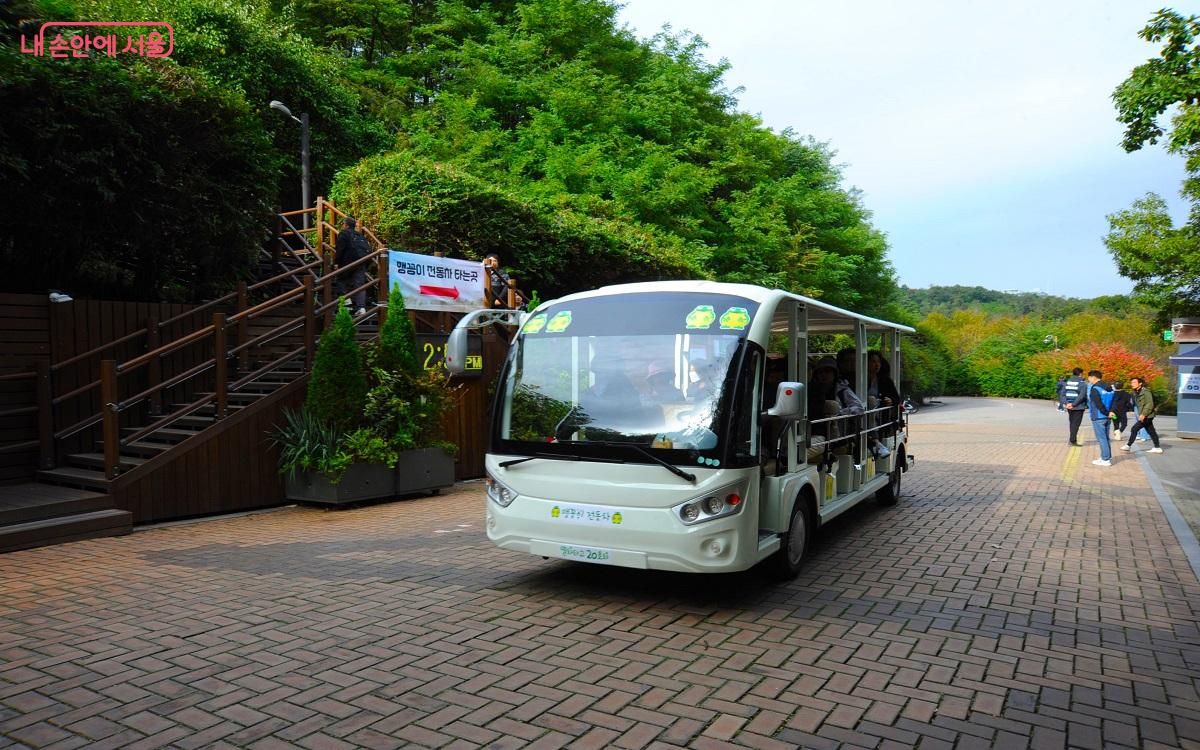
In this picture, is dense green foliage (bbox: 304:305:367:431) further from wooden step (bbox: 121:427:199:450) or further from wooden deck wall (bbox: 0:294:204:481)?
wooden deck wall (bbox: 0:294:204:481)

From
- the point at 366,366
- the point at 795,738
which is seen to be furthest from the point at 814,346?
the point at 795,738

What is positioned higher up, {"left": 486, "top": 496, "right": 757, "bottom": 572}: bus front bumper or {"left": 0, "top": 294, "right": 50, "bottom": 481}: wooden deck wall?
{"left": 0, "top": 294, "right": 50, "bottom": 481}: wooden deck wall

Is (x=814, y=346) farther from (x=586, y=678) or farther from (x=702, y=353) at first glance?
(x=586, y=678)

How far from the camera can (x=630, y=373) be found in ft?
19.6

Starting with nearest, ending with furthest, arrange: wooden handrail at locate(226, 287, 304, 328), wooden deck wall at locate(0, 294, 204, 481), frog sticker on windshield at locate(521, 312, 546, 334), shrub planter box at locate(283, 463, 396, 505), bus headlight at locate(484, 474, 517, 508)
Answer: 1. bus headlight at locate(484, 474, 517, 508)
2. frog sticker on windshield at locate(521, 312, 546, 334)
3. wooden deck wall at locate(0, 294, 204, 481)
4. shrub planter box at locate(283, 463, 396, 505)
5. wooden handrail at locate(226, 287, 304, 328)

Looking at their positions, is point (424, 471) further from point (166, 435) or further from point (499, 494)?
point (499, 494)

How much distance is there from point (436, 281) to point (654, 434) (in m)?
7.57

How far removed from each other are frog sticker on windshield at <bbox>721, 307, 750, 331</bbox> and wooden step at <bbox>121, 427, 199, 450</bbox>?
6.57m

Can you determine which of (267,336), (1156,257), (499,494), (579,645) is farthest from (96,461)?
(1156,257)

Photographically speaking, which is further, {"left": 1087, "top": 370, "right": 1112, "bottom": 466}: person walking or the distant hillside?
the distant hillside

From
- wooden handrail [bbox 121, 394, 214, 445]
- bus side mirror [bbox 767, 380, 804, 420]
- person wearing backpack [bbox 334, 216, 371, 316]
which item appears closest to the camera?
bus side mirror [bbox 767, 380, 804, 420]

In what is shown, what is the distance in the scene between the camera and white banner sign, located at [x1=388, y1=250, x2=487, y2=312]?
11766mm

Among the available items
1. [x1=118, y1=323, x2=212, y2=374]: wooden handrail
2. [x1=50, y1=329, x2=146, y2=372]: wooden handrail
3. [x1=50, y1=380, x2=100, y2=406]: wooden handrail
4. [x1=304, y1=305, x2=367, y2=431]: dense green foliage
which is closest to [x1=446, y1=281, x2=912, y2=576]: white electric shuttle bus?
[x1=304, y1=305, x2=367, y2=431]: dense green foliage

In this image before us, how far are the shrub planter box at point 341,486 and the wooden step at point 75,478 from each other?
6.74ft
